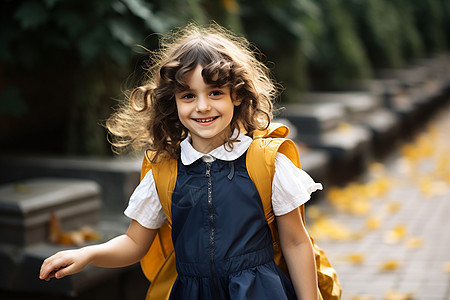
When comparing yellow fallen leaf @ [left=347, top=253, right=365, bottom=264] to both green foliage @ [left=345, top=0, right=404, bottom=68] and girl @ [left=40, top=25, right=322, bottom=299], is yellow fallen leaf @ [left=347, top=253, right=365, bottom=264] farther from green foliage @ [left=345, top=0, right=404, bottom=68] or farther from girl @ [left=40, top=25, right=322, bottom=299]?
green foliage @ [left=345, top=0, right=404, bottom=68]

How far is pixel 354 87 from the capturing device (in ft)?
34.7

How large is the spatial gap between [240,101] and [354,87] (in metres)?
8.62

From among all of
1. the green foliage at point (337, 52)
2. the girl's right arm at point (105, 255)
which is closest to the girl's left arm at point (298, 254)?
the girl's right arm at point (105, 255)

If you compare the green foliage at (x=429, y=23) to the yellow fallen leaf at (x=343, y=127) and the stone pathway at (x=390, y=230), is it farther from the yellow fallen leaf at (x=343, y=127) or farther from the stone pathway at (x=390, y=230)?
the yellow fallen leaf at (x=343, y=127)

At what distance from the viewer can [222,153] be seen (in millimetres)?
2195

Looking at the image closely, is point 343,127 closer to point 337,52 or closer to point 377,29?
point 337,52

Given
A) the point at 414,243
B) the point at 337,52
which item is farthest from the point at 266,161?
the point at 337,52

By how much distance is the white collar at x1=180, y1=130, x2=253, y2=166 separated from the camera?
218cm

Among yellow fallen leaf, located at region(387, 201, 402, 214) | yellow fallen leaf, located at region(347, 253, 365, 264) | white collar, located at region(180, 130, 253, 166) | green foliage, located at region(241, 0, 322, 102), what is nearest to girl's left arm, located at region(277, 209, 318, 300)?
white collar, located at region(180, 130, 253, 166)

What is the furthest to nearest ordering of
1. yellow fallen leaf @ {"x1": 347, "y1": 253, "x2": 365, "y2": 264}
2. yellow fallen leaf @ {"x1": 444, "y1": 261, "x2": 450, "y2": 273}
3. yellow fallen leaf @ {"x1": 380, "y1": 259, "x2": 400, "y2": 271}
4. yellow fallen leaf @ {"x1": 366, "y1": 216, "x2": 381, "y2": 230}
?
yellow fallen leaf @ {"x1": 366, "y1": 216, "x2": 381, "y2": 230}
yellow fallen leaf @ {"x1": 347, "y1": 253, "x2": 365, "y2": 264}
yellow fallen leaf @ {"x1": 380, "y1": 259, "x2": 400, "y2": 271}
yellow fallen leaf @ {"x1": 444, "y1": 261, "x2": 450, "y2": 273}

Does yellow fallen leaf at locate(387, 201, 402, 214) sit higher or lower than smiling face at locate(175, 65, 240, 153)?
higher

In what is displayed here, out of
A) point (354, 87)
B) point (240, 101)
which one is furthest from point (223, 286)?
point (354, 87)

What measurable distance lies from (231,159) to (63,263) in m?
0.64

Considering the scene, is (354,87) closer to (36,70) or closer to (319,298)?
(36,70)
